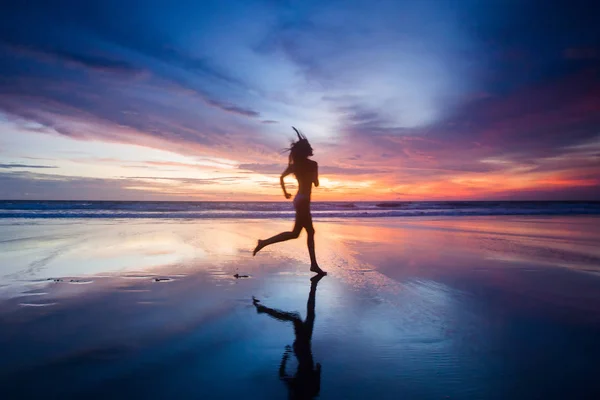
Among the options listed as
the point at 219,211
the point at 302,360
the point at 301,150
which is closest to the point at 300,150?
the point at 301,150

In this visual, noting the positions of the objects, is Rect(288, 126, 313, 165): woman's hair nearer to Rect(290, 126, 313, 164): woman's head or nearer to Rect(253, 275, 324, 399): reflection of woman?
Rect(290, 126, 313, 164): woman's head

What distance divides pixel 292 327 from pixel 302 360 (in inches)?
31.2

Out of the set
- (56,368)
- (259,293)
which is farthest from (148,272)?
(56,368)

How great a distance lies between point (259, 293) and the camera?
16.9ft

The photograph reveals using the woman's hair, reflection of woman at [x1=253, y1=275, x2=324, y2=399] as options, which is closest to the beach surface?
reflection of woman at [x1=253, y1=275, x2=324, y2=399]

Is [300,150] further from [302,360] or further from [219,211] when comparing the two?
[219,211]

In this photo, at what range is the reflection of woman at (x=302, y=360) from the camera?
8.32 feet

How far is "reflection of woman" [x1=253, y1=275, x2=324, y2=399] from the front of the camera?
2.54 metres

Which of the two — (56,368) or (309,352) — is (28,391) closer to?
(56,368)

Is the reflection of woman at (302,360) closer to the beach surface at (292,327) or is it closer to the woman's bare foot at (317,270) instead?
the beach surface at (292,327)

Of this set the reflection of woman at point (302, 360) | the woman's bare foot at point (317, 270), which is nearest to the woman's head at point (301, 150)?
the woman's bare foot at point (317, 270)

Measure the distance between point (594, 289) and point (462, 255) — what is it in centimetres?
316

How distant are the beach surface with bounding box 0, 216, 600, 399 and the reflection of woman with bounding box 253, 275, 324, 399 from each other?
4 cm

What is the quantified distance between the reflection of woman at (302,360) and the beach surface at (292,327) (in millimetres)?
43
